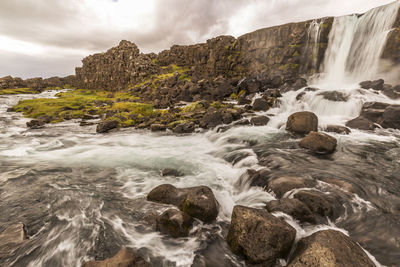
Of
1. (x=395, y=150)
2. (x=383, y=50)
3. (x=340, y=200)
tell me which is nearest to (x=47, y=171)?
(x=340, y=200)

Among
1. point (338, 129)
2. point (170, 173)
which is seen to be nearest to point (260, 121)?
point (338, 129)

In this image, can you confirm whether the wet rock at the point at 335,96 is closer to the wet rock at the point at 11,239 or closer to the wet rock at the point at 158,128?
the wet rock at the point at 158,128

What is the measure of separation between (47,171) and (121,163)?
4.35 m

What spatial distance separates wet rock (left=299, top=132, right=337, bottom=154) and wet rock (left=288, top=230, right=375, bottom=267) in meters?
9.75

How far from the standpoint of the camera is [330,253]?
434 cm

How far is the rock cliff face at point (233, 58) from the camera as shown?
46.5m

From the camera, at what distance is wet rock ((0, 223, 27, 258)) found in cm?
577

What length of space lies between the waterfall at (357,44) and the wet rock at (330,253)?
39246 millimetres

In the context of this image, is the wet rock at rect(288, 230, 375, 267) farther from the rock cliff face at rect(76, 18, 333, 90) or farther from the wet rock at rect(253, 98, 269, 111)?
the rock cliff face at rect(76, 18, 333, 90)

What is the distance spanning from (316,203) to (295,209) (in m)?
1.07

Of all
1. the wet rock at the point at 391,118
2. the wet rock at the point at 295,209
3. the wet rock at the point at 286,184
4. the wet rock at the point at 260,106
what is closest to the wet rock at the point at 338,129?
the wet rock at the point at 391,118

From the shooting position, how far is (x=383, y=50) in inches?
1271

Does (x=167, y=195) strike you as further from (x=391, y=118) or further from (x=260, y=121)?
(x=391, y=118)

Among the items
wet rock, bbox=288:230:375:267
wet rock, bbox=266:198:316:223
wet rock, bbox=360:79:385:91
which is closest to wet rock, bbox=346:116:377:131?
wet rock, bbox=360:79:385:91
